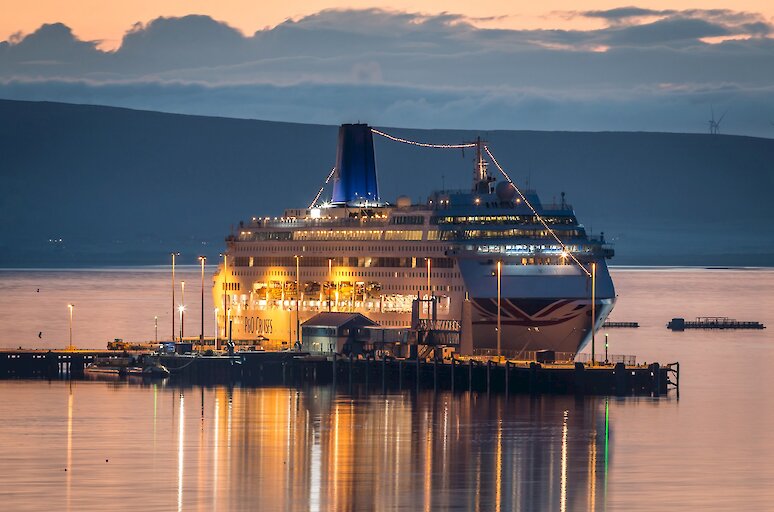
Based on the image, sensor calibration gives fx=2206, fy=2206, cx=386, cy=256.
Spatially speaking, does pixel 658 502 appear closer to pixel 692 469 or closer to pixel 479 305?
pixel 692 469

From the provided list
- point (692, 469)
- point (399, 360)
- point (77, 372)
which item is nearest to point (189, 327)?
point (77, 372)

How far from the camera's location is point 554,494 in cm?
5194

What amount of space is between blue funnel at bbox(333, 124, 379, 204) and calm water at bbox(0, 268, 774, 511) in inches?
690

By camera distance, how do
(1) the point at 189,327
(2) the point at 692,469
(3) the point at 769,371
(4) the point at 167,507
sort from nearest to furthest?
(4) the point at 167,507 < (2) the point at 692,469 < (3) the point at 769,371 < (1) the point at 189,327

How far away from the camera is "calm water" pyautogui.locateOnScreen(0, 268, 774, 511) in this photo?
168 feet

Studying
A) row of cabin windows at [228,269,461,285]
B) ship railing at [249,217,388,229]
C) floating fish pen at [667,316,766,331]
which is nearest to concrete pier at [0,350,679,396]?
row of cabin windows at [228,269,461,285]

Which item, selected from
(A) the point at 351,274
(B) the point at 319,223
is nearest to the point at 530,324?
(A) the point at 351,274

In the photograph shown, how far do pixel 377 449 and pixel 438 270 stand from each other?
2493 cm

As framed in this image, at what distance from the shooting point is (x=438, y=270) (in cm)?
8438

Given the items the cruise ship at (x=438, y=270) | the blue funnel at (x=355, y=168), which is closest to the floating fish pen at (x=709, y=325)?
the blue funnel at (x=355, y=168)

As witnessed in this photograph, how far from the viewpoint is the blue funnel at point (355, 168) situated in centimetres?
9619

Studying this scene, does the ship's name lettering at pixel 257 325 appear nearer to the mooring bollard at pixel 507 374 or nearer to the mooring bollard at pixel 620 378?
the mooring bollard at pixel 507 374

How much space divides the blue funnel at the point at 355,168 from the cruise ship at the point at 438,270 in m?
1.42

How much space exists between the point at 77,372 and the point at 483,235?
16.6m
